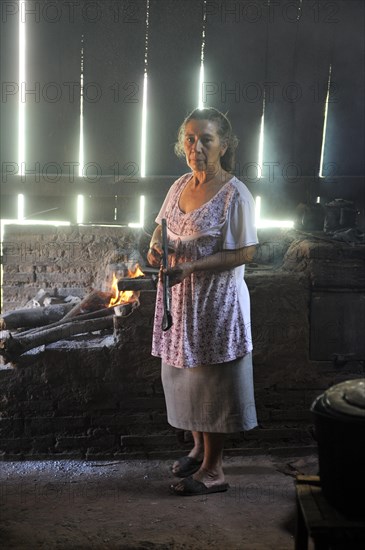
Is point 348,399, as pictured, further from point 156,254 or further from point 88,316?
point 88,316

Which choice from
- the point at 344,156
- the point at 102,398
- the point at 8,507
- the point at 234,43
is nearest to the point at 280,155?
the point at 344,156

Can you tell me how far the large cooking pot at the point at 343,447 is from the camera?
101 inches

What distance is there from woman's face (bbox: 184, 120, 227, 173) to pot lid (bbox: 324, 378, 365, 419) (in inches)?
66.8

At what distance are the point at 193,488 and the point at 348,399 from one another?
5.78ft

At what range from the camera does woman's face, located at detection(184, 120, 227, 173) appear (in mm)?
4004

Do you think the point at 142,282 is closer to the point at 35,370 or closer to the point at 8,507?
the point at 35,370

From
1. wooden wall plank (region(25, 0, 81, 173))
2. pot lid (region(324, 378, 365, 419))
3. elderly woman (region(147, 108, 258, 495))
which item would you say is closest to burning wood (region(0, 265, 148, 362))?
elderly woman (region(147, 108, 258, 495))

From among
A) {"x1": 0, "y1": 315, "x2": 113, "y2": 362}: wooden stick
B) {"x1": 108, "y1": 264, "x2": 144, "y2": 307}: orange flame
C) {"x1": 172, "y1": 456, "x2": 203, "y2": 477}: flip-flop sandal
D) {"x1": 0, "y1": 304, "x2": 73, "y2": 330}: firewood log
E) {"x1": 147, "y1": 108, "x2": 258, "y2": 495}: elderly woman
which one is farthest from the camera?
{"x1": 0, "y1": 304, "x2": 73, "y2": 330}: firewood log

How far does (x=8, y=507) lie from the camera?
13.1ft

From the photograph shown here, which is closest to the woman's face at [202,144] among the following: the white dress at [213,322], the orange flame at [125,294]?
the white dress at [213,322]

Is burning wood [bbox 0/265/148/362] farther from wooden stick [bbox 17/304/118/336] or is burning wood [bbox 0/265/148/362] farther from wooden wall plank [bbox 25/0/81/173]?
wooden wall plank [bbox 25/0/81/173]

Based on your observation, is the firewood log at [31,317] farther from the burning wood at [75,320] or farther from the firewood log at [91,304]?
the firewood log at [91,304]

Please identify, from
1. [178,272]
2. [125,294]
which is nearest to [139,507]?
[178,272]

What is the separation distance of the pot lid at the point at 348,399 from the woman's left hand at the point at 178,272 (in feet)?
4.31
